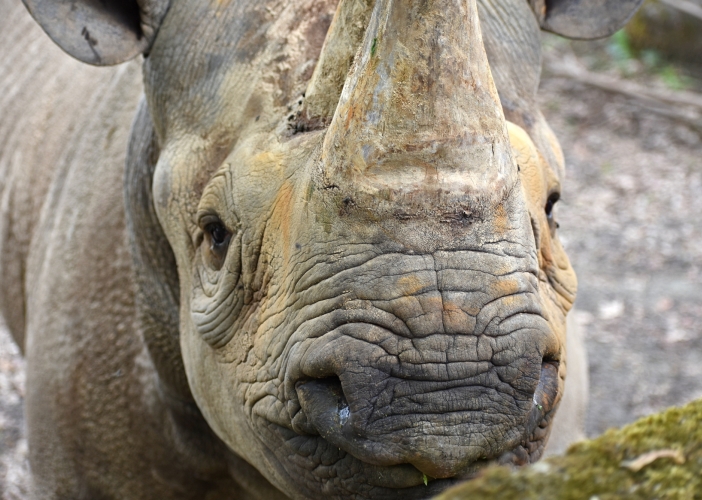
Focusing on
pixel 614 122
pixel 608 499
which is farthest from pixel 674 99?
pixel 608 499

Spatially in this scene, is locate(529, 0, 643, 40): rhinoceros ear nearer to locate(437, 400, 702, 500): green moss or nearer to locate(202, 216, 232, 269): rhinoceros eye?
locate(202, 216, 232, 269): rhinoceros eye

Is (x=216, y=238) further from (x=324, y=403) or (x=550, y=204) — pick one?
(x=550, y=204)

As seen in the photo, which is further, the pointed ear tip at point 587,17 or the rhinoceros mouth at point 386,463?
the pointed ear tip at point 587,17

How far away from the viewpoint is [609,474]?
4.40 ft

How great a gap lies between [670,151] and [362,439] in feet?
29.8

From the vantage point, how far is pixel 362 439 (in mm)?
2250

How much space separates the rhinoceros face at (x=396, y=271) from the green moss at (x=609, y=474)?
826mm

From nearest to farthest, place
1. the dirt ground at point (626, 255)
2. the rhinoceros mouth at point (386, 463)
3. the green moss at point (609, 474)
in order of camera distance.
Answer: the green moss at point (609, 474) → the rhinoceros mouth at point (386, 463) → the dirt ground at point (626, 255)

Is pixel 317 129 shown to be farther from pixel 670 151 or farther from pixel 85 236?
pixel 670 151

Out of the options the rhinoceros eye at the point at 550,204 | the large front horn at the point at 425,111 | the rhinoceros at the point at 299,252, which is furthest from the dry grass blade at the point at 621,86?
the large front horn at the point at 425,111

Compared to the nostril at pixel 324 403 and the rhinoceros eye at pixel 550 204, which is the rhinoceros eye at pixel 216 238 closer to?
the nostril at pixel 324 403

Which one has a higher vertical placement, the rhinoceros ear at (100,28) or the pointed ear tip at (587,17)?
the rhinoceros ear at (100,28)

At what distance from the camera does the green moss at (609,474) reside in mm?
1300

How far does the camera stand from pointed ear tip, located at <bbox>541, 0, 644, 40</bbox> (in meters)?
3.60
